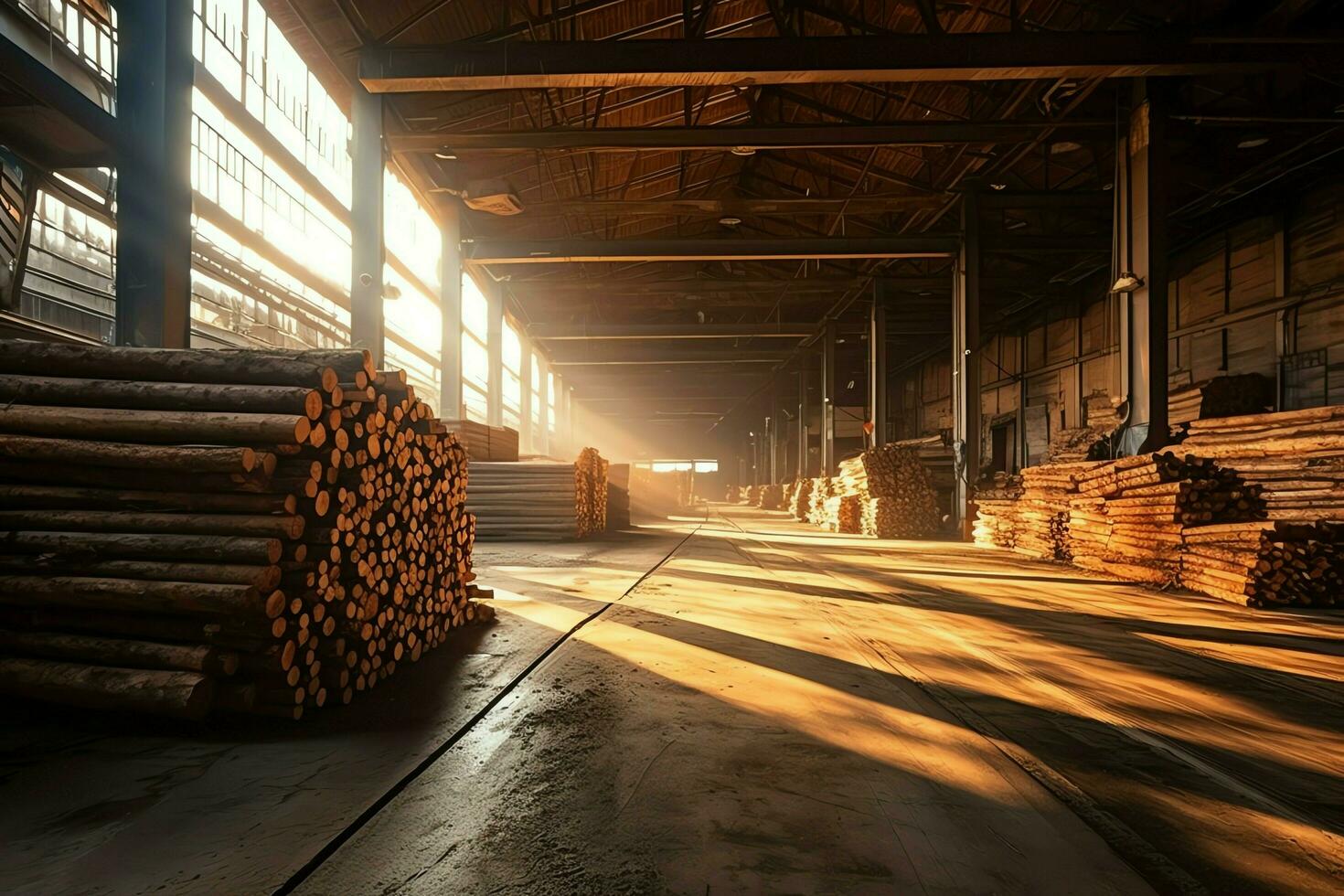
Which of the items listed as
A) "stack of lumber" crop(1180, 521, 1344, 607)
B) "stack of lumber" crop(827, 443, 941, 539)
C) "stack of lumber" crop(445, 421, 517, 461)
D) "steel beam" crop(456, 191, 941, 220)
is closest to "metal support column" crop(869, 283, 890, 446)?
"stack of lumber" crop(827, 443, 941, 539)

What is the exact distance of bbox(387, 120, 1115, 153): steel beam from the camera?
483 inches

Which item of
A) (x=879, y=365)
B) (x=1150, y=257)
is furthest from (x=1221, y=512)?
(x=879, y=365)

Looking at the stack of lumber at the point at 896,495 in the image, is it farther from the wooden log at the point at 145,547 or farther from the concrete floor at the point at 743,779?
the wooden log at the point at 145,547

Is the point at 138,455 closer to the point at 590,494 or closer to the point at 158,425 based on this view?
the point at 158,425

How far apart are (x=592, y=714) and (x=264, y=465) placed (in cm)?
193

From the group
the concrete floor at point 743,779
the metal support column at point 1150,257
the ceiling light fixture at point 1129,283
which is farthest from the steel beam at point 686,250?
the concrete floor at point 743,779

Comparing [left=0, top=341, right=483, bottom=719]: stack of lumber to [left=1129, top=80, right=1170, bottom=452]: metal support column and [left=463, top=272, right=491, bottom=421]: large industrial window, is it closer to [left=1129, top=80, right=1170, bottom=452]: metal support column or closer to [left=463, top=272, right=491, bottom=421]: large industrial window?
[left=1129, top=80, right=1170, bottom=452]: metal support column

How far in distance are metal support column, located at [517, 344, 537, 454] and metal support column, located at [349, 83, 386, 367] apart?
16172mm

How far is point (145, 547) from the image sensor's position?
3162 mm

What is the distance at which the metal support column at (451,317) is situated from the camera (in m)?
15.7

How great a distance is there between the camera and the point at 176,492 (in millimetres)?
3320

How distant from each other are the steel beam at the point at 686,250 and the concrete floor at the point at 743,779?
1359cm

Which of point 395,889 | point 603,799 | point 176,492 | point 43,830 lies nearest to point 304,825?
point 395,889

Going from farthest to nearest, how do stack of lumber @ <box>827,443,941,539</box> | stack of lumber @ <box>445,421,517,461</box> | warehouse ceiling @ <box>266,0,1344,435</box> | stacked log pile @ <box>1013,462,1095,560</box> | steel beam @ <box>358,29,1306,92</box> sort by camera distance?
stack of lumber @ <box>827,443,941,539</box> → stack of lumber @ <box>445,421,517,461</box> → stacked log pile @ <box>1013,462,1095,560</box> → warehouse ceiling @ <box>266,0,1344,435</box> → steel beam @ <box>358,29,1306,92</box>
